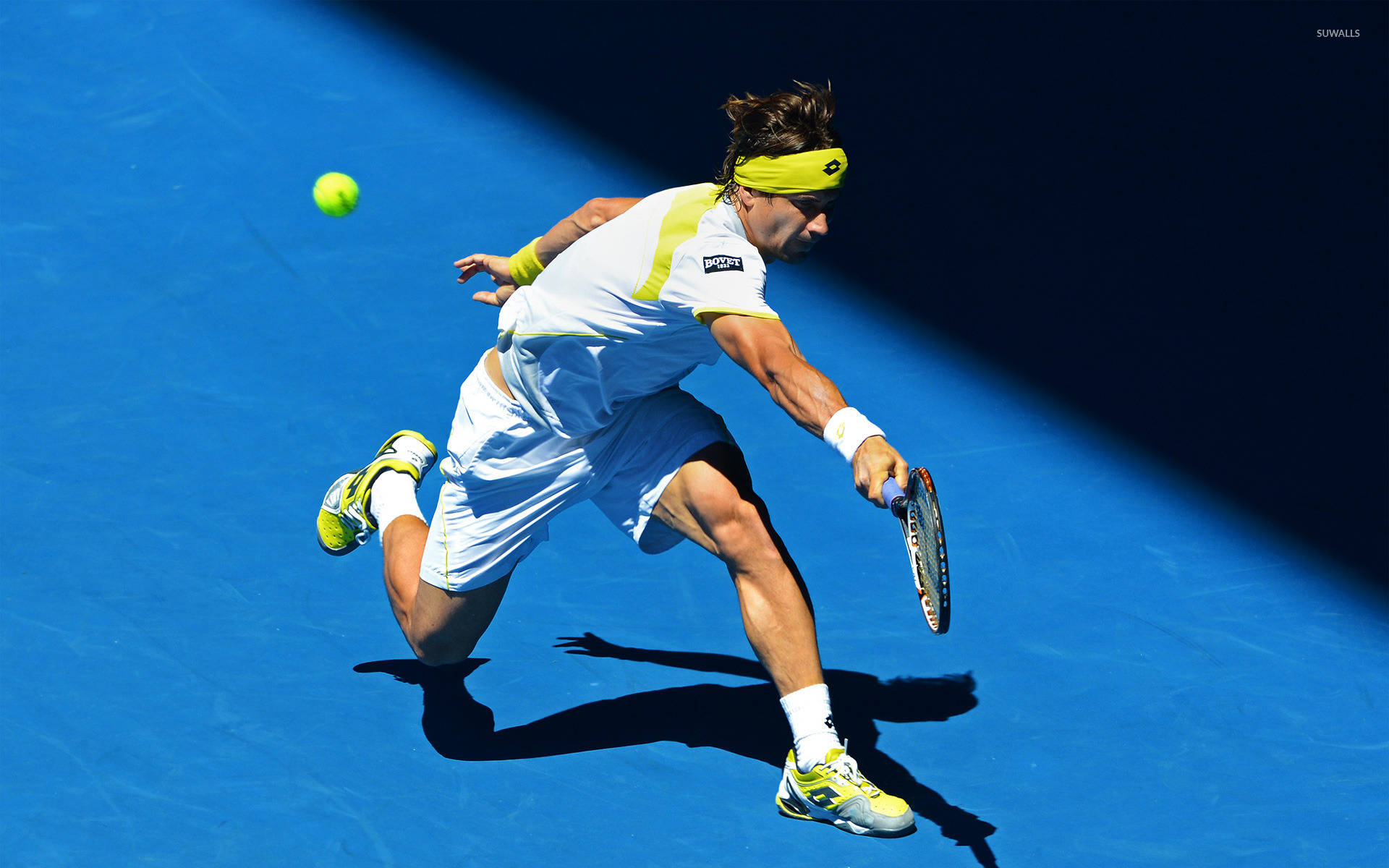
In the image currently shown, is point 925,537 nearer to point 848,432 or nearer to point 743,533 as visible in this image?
point 848,432

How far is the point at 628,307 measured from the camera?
12.9ft

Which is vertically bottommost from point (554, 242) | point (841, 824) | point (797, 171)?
point (841, 824)

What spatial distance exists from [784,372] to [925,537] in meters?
0.48

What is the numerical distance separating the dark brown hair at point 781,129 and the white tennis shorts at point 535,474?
0.67 metres

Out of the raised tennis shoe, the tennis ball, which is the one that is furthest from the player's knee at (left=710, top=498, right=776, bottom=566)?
the tennis ball

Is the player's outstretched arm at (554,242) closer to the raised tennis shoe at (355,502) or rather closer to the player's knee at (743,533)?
the raised tennis shoe at (355,502)

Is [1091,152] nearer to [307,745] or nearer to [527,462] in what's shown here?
[527,462]

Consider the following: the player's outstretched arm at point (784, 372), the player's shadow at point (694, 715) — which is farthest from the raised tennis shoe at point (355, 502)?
the player's outstretched arm at point (784, 372)

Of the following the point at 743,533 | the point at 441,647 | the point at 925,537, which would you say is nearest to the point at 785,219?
the point at 743,533

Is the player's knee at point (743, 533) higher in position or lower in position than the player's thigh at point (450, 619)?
higher

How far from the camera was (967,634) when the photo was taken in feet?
15.8

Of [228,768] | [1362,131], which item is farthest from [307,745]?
[1362,131]

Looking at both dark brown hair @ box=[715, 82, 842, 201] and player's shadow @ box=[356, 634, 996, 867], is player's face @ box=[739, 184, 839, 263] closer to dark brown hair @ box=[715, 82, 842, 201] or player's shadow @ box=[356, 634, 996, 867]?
dark brown hair @ box=[715, 82, 842, 201]

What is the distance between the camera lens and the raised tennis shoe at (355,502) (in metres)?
4.86
